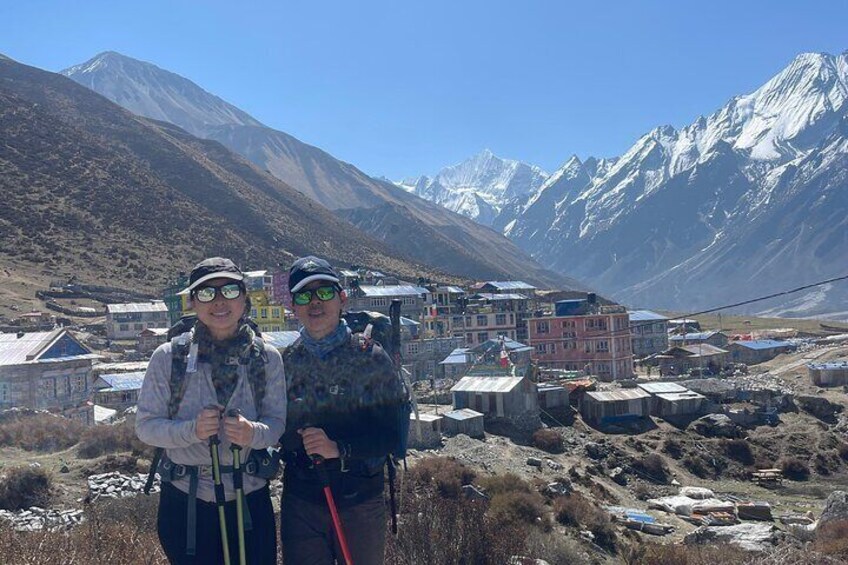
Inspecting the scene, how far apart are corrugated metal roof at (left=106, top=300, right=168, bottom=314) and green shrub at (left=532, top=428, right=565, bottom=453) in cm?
3253

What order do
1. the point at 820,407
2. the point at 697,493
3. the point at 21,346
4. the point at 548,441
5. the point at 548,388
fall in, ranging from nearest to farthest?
the point at 21,346
the point at 697,493
the point at 548,441
the point at 548,388
the point at 820,407

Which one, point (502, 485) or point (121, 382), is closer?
point (502, 485)

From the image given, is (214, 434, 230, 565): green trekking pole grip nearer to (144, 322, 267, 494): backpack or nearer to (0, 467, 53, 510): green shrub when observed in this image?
(144, 322, 267, 494): backpack

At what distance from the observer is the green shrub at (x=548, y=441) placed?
3231 cm

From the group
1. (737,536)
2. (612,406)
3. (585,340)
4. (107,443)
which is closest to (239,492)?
(107,443)

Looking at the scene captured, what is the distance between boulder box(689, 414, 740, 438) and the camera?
39.0 metres

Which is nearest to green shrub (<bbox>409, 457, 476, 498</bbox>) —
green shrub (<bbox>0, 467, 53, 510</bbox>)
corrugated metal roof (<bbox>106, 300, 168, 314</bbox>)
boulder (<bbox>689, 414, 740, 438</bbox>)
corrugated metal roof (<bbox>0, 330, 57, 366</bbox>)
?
green shrub (<bbox>0, 467, 53, 510</bbox>)

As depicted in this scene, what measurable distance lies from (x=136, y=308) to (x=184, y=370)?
179 ft

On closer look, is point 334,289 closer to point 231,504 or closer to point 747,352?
point 231,504

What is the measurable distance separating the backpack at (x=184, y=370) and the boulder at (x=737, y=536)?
1773 centimetres

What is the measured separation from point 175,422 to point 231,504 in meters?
0.48

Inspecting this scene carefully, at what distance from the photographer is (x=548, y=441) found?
107 ft

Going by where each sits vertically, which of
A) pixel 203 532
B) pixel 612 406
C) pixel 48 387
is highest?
pixel 203 532

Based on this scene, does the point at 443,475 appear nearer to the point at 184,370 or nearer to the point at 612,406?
the point at 184,370
